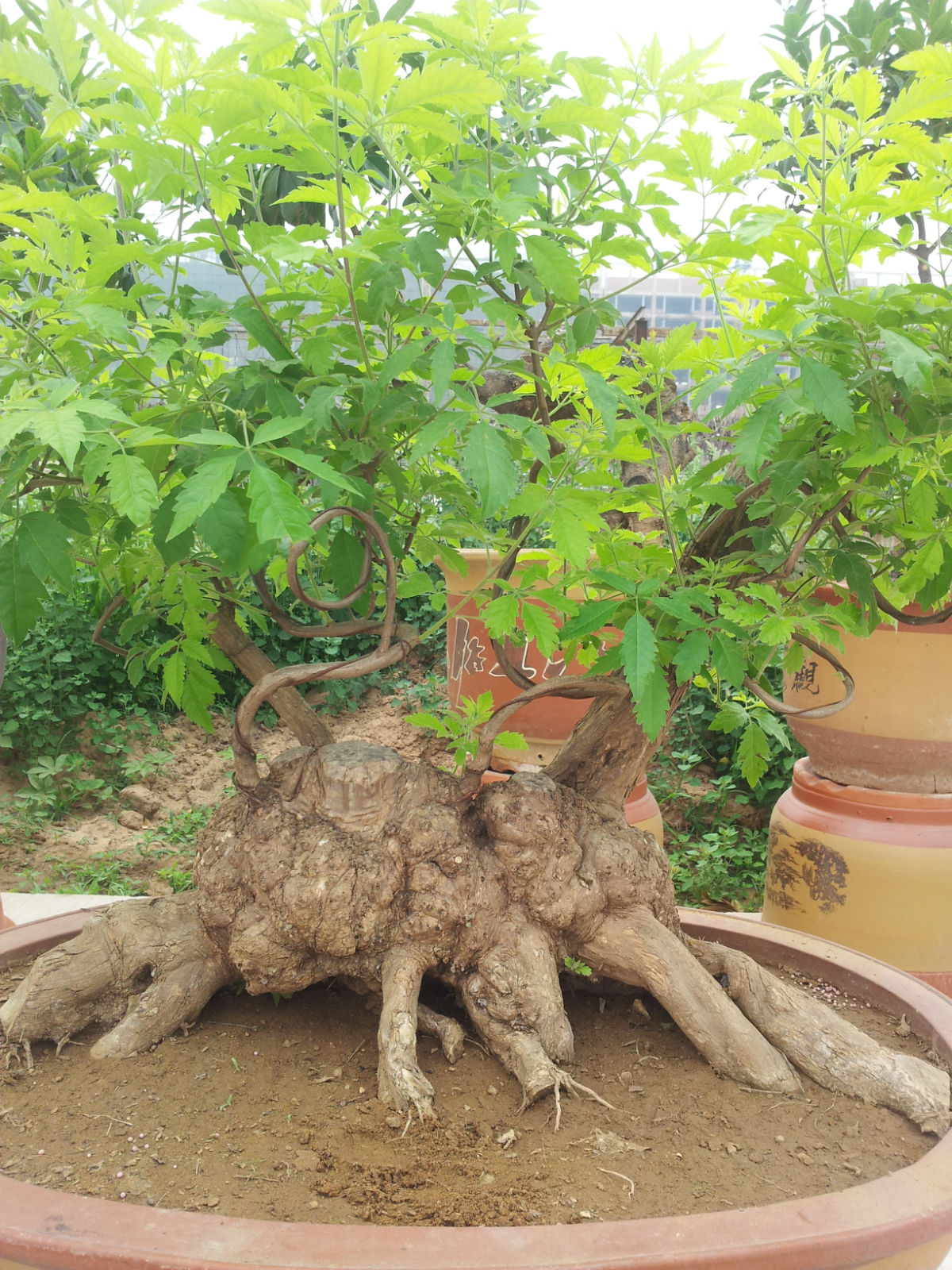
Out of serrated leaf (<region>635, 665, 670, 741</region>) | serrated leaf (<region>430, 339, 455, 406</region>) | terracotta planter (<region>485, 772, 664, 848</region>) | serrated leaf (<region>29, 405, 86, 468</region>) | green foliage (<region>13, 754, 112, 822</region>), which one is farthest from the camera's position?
green foliage (<region>13, 754, 112, 822</region>)

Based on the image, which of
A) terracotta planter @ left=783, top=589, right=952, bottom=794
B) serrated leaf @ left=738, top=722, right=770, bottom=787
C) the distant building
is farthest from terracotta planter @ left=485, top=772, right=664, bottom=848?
the distant building

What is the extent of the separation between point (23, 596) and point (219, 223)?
46cm

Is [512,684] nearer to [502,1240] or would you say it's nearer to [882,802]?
[882,802]

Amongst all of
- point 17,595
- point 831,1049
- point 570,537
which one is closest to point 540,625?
point 570,537

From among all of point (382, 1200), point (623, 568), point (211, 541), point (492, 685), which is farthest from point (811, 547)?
point (492, 685)

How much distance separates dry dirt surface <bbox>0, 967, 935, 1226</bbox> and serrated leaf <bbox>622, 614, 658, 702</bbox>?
535 millimetres

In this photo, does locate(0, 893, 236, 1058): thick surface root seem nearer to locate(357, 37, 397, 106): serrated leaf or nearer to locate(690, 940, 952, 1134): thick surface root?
locate(690, 940, 952, 1134): thick surface root

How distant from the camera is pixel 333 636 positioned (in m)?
1.40

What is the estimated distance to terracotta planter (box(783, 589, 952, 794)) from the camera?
7.18ft

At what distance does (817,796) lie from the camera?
7.63ft

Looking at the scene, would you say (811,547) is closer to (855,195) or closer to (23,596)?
(855,195)

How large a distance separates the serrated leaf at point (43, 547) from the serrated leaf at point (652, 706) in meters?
0.68

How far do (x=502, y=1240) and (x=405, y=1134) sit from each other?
0.88 ft

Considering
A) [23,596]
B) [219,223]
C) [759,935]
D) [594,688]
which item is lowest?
[759,935]
